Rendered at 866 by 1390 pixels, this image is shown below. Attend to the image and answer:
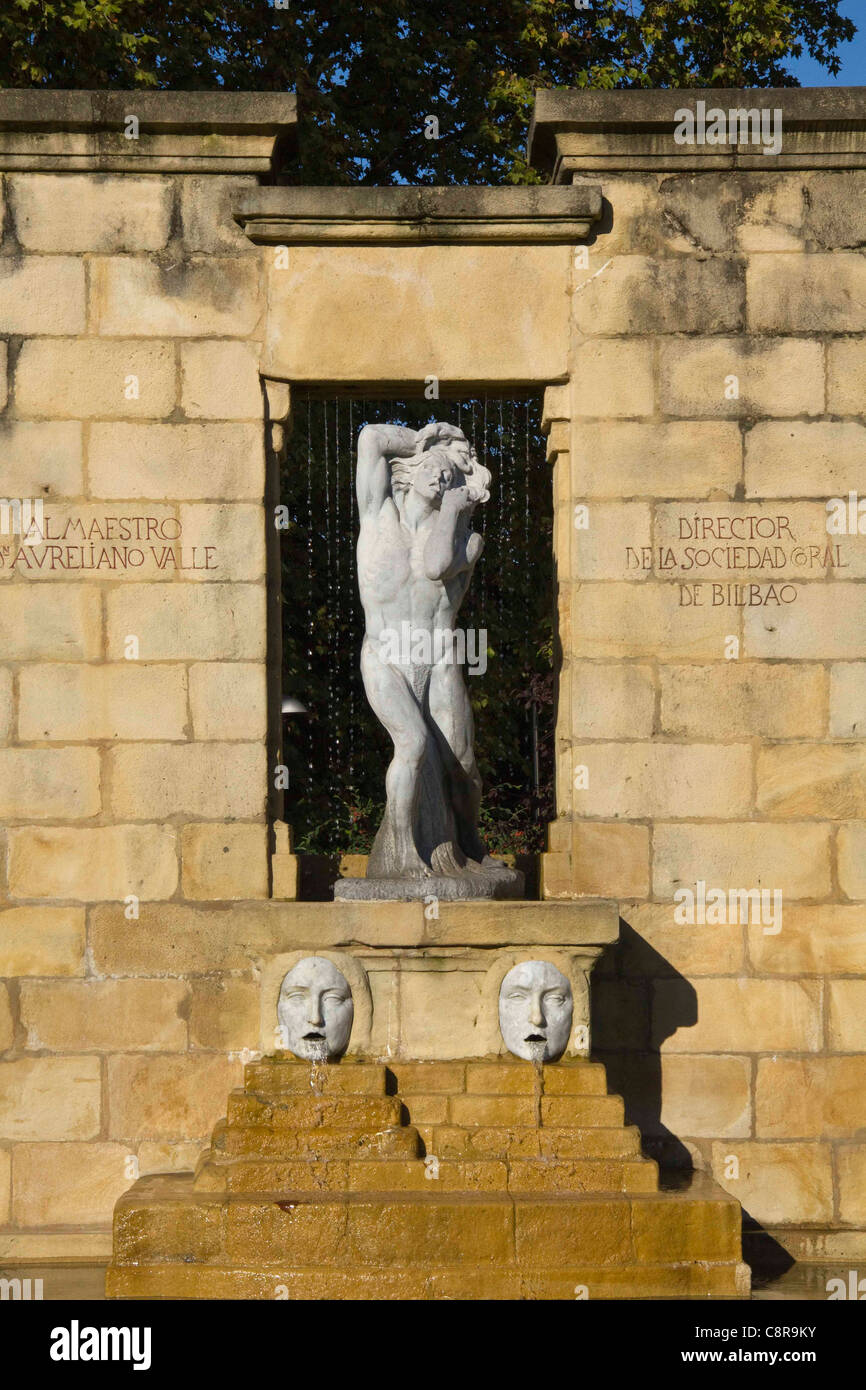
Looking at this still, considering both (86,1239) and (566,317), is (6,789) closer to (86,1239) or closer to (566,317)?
(86,1239)

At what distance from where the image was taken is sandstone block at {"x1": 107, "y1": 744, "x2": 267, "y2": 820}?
7.47 metres

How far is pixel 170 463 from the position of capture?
757 cm

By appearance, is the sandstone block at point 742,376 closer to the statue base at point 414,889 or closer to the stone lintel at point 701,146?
the stone lintel at point 701,146

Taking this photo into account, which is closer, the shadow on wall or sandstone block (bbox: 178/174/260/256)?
the shadow on wall

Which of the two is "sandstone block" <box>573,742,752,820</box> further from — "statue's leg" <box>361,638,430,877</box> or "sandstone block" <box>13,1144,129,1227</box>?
"sandstone block" <box>13,1144,129,1227</box>

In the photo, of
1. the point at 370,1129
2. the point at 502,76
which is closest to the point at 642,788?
the point at 370,1129

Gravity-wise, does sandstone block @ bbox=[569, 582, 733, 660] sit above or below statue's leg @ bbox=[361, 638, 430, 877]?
above

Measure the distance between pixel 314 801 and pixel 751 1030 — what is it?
5030 millimetres

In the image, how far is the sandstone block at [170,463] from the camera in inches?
297

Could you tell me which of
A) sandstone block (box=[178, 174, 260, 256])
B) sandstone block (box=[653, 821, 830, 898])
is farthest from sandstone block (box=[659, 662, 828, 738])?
sandstone block (box=[178, 174, 260, 256])

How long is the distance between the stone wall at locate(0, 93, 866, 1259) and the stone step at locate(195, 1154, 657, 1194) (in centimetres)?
124

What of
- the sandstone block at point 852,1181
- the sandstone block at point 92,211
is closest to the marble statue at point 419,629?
the sandstone block at point 92,211

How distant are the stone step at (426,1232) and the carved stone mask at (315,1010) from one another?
0.67m

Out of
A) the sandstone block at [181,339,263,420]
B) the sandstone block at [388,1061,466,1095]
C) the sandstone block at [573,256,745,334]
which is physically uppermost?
the sandstone block at [573,256,745,334]
